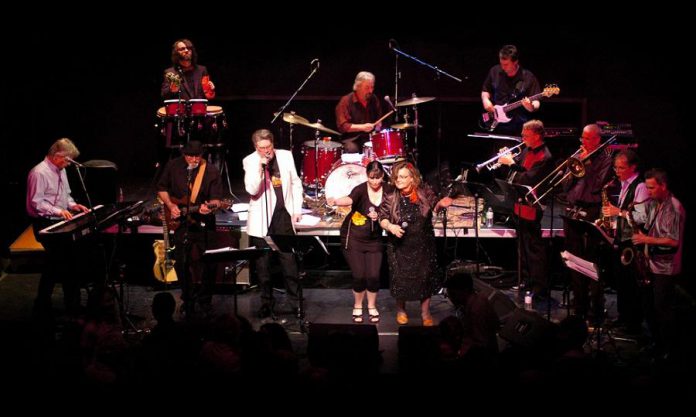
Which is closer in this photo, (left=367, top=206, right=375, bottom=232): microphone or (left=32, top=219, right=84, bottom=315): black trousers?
(left=32, top=219, right=84, bottom=315): black trousers

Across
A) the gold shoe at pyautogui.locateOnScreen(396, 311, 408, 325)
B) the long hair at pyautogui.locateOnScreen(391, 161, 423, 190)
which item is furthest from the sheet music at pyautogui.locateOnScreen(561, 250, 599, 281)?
the gold shoe at pyautogui.locateOnScreen(396, 311, 408, 325)

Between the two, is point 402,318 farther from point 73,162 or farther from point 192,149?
point 73,162

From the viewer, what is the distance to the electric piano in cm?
861

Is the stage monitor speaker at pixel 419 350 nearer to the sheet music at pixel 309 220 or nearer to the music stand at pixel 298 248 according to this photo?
the music stand at pixel 298 248

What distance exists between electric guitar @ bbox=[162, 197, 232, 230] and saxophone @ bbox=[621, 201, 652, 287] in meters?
4.11

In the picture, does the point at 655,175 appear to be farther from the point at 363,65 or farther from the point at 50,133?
the point at 50,133

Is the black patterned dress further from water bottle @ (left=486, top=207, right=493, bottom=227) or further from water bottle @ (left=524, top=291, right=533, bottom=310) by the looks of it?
water bottle @ (left=486, top=207, right=493, bottom=227)

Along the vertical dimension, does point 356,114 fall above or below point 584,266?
above

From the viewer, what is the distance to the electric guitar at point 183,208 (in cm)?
930

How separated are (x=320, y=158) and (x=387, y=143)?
95cm

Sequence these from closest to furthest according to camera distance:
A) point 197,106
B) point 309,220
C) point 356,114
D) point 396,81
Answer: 1. point 309,220
2. point 197,106
3. point 356,114
4. point 396,81

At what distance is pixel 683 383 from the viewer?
5430mm

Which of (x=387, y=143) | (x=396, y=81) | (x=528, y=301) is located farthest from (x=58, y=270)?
(x=396, y=81)

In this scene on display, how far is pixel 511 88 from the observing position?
37.9ft
